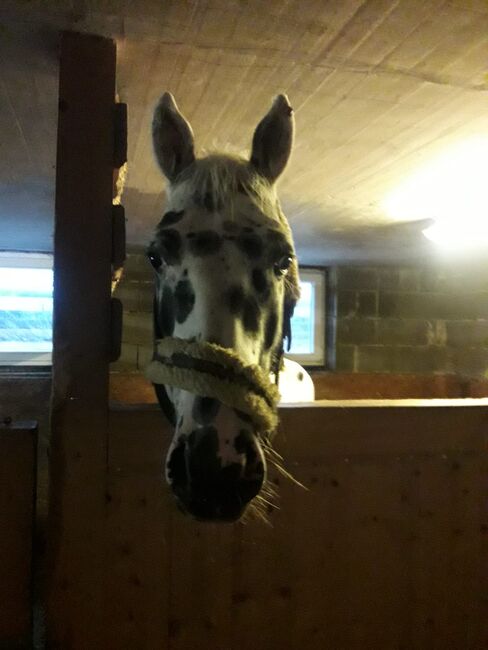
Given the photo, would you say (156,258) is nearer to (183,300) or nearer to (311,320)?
(183,300)

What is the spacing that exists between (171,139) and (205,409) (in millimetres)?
667

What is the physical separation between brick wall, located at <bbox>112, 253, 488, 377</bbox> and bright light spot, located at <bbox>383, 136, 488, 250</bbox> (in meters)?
1.47

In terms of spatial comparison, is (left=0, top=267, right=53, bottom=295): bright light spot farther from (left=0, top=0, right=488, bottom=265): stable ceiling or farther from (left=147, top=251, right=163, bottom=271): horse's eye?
(left=147, top=251, right=163, bottom=271): horse's eye

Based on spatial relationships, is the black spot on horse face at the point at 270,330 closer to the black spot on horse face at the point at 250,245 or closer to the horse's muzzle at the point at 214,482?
the black spot on horse face at the point at 250,245

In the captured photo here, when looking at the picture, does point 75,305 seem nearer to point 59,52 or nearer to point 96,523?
point 96,523

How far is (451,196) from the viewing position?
2490 mm

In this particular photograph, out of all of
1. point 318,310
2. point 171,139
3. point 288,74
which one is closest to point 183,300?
point 171,139

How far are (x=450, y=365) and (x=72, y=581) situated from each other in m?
4.45

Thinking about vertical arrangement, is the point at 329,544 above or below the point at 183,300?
below

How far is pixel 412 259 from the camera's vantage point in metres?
4.43

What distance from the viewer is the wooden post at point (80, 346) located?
111cm

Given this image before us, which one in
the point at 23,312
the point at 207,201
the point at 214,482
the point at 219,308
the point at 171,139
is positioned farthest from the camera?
the point at 23,312

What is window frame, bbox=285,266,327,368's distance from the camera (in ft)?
15.4

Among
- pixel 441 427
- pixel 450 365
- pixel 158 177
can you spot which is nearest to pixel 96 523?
→ pixel 441 427
